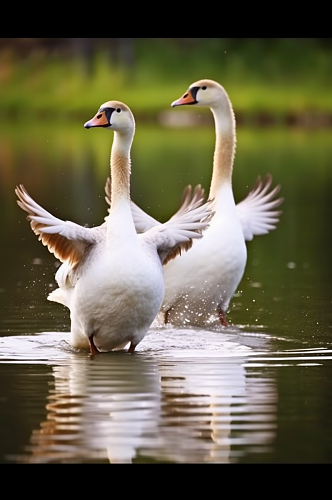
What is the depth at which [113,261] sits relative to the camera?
338 inches

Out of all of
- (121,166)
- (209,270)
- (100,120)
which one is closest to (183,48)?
(209,270)

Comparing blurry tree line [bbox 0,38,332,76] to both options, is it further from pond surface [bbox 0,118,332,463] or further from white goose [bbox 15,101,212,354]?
white goose [bbox 15,101,212,354]

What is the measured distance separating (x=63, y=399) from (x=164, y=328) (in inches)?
129

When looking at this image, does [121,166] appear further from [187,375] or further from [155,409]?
[155,409]

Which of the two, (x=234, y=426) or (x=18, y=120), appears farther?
(x=18, y=120)

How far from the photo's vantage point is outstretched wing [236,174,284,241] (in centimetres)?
1223

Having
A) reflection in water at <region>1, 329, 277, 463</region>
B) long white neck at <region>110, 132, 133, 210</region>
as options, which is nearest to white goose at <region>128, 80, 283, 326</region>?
long white neck at <region>110, 132, 133, 210</region>

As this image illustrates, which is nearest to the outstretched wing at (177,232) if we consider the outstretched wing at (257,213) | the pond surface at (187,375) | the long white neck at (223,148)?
the pond surface at (187,375)

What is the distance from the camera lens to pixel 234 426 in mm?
6637

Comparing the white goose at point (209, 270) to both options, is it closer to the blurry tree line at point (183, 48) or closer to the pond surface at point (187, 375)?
the pond surface at point (187, 375)

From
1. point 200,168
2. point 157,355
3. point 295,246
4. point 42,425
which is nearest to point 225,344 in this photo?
point 157,355

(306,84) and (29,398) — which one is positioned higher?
(306,84)

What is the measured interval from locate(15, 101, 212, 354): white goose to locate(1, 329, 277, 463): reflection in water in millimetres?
234
